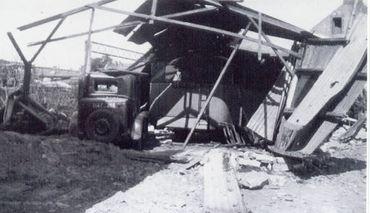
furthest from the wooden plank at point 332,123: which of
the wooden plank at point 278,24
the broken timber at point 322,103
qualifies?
the wooden plank at point 278,24

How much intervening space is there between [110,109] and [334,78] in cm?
506

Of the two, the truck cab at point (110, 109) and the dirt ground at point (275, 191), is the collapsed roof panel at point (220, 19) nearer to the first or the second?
the truck cab at point (110, 109)

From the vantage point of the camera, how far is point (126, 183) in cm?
689

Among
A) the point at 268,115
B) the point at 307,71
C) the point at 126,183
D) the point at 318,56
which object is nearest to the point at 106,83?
the point at 268,115

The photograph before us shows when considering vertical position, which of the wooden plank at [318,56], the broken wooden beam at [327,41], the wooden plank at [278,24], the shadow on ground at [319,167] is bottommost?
the shadow on ground at [319,167]

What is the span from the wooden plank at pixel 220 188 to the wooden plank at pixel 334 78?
1640 mm

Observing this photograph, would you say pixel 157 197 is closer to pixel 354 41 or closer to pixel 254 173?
pixel 254 173

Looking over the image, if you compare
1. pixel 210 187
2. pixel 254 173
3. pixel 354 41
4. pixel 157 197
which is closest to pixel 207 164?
pixel 254 173

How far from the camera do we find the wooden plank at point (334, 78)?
27.7 feet

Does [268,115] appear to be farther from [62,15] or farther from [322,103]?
[62,15]

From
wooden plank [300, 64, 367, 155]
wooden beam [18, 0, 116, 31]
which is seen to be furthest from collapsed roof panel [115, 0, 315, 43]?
wooden plank [300, 64, 367, 155]

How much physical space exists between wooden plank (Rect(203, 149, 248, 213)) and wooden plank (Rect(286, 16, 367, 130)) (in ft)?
5.38

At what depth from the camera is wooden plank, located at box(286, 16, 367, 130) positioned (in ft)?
27.7

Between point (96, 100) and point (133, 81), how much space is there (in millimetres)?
1094
